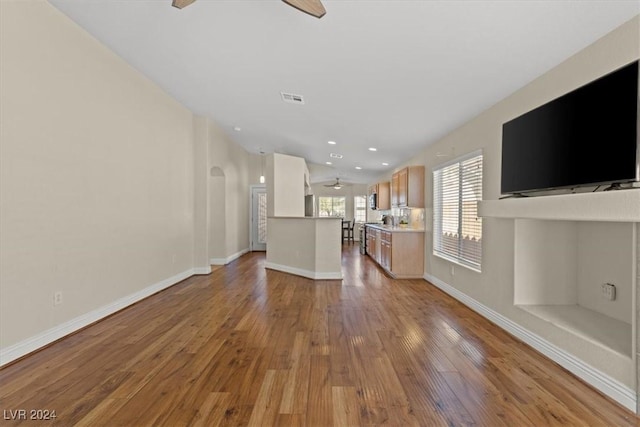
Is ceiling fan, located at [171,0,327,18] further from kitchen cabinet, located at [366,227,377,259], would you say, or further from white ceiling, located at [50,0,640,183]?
kitchen cabinet, located at [366,227,377,259]

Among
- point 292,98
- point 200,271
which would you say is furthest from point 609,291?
point 200,271

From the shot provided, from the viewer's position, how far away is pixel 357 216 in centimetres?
1258

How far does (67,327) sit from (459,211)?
4879mm

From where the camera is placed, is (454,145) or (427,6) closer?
(427,6)

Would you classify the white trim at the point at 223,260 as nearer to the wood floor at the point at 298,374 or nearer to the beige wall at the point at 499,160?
the wood floor at the point at 298,374

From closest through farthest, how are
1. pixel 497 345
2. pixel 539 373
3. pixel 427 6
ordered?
pixel 427 6 < pixel 539 373 < pixel 497 345

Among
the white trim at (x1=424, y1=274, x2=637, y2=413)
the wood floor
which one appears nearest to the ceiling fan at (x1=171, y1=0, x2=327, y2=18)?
the wood floor

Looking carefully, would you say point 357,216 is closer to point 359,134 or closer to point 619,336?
point 359,134

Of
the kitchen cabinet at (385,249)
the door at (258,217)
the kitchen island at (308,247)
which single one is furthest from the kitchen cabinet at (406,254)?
the door at (258,217)

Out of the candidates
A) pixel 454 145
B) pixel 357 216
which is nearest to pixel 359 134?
pixel 454 145

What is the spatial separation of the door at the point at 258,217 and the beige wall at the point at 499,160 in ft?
18.7

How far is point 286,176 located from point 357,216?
6.20 m

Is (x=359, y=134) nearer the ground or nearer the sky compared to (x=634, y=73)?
nearer the sky

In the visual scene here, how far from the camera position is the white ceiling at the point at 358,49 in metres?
2.02
